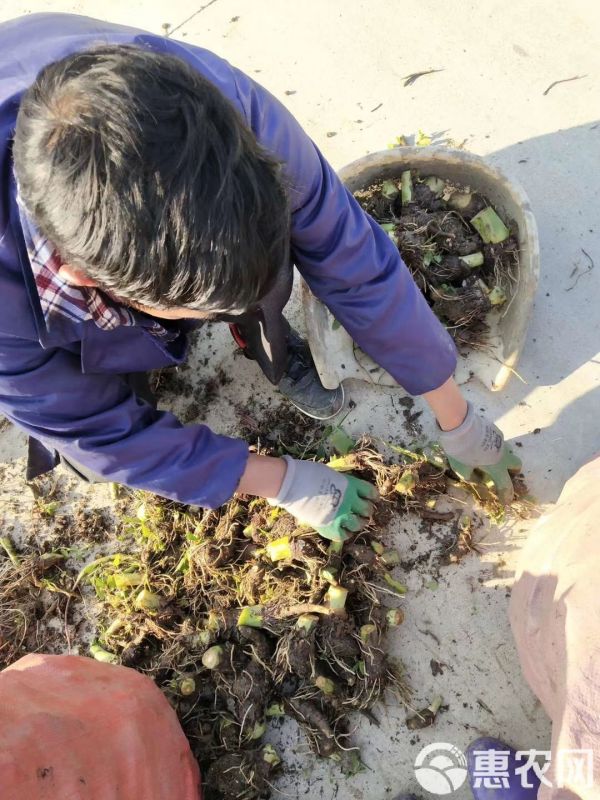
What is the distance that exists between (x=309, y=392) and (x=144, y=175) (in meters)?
1.13

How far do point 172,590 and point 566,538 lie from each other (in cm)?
105

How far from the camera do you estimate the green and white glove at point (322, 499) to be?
1.53 m

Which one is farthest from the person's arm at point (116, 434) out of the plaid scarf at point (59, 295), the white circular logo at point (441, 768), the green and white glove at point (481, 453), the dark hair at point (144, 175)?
the white circular logo at point (441, 768)

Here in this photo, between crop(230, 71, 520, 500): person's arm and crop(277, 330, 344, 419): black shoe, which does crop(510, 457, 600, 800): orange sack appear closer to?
crop(230, 71, 520, 500): person's arm

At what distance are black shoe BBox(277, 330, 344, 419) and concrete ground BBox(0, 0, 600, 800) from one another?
0.09 meters

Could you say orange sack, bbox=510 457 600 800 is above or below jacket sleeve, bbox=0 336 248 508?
below

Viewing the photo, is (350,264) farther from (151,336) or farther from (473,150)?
(473,150)

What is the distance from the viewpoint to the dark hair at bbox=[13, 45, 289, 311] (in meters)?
0.78

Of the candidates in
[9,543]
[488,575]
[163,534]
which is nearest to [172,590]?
[163,534]

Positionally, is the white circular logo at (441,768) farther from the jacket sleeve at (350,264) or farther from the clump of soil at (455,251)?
the clump of soil at (455,251)

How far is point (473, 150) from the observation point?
81.6 inches

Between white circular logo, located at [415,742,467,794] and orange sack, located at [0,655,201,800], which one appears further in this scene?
white circular logo, located at [415,742,467,794]

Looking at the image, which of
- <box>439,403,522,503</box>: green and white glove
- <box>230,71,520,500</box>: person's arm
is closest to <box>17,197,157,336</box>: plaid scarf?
<box>230,71,520,500</box>: person's arm

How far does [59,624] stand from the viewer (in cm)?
187
